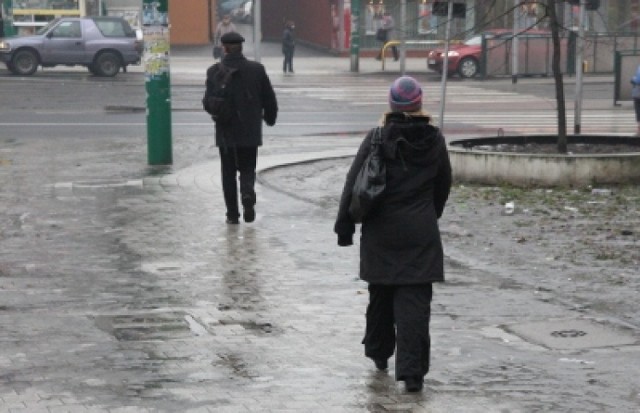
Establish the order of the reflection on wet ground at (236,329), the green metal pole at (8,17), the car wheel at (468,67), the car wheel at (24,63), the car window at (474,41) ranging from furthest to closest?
the green metal pole at (8,17), the car window at (474,41), the car wheel at (468,67), the car wheel at (24,63), the reflection on wet ground at (236,329)

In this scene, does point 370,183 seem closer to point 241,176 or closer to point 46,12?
point 241,176

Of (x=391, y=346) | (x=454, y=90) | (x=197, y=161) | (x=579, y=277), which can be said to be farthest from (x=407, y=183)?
(x=454, y=90)

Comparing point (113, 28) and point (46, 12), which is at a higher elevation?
point (46, 12)

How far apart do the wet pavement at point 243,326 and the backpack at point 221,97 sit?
1050 mm

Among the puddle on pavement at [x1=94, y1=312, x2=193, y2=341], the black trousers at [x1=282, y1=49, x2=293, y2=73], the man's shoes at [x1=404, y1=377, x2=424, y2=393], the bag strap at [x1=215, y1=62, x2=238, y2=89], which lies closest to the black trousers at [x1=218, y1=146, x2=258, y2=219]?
the bag strap at [x1=215, y1=62, x2=238, y2=89]

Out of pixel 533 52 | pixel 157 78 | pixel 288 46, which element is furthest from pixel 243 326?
pixel 288 46

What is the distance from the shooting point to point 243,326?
9.20 metres

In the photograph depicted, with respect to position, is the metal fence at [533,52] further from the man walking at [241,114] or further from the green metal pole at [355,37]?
the man walking at [241,114]

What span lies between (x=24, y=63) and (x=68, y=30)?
1.68m

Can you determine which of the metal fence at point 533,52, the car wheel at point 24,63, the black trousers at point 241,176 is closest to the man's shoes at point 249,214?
the black trousers at point 241,176

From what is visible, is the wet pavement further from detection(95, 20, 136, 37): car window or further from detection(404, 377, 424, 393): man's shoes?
detection(95, 20, 136, 37): car window

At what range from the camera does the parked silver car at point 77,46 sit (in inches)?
1587

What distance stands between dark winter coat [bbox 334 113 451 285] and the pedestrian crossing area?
49.2 feet

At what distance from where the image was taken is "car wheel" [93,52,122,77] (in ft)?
134
